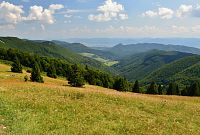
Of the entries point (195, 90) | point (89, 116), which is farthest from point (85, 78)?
point (89, 116)

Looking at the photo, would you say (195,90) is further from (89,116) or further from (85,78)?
(89,116)

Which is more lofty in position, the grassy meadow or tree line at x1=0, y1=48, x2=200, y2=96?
the grassy meadow

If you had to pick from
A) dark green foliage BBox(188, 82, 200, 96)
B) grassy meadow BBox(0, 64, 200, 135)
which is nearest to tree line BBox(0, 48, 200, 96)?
dark green foliage BBox(188, 82, 200, 96)

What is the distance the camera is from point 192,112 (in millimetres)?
36000

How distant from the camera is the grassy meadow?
22.5 m

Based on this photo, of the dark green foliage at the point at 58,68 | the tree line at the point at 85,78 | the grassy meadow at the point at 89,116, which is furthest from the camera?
the dark green foliage at the point at 58,68

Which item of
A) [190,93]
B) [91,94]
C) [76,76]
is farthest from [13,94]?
[190,93]

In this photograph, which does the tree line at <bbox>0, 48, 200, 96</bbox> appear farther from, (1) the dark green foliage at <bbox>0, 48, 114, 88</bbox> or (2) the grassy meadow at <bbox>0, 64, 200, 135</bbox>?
(2) the grassy meadow at <bbox>0, 64, 200, 135</bbox>

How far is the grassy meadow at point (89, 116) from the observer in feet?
73.9

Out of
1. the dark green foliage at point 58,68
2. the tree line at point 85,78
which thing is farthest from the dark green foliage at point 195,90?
the dark green foliage at point 58,68

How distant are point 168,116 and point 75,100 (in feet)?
31.1

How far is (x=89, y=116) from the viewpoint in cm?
2714

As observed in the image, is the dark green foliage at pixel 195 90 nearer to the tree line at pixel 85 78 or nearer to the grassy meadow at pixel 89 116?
the tree line at pixel 85 78

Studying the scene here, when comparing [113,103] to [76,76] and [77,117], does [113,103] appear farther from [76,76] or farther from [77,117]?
[76,76]
